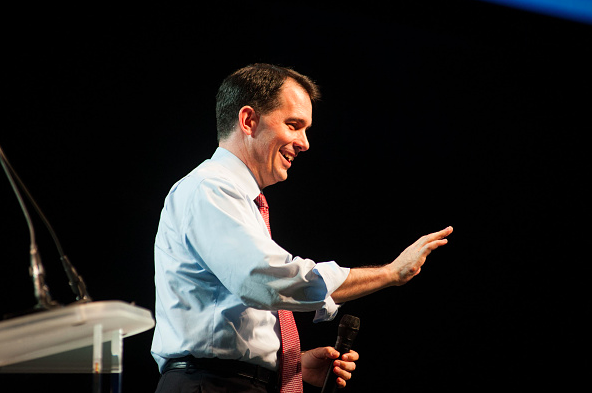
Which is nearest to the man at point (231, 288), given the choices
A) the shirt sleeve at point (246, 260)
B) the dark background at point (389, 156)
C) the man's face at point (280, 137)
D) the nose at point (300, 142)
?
the shirt sleeve at point (246, 260)

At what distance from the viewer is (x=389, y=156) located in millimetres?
3350

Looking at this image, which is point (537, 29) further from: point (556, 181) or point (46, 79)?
point (46, 79)

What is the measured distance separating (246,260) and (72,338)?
1.74ft

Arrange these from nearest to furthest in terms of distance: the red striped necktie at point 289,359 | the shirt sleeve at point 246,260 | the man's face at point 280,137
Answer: the shirt sleeve at point 246,260 < the red striped necktie at point 289,359 < the man's face at point 280,137

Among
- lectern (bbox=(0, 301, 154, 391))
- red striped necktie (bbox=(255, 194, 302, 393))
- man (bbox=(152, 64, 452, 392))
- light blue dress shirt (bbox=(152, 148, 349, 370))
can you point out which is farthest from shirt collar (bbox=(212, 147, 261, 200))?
lectern (bbox=(0, 301, 154, 391))

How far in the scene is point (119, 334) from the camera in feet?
3.61

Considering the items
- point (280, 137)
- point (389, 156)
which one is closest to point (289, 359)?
point (280, 137)

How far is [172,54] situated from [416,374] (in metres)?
2.13

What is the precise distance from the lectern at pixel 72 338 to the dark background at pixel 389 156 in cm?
155

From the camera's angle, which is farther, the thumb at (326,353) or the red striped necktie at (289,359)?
the thumb at (326,353)

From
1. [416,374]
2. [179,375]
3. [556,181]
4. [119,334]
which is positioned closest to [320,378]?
[179,375]

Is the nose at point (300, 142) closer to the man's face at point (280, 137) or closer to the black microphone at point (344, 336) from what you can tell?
the man's face at point (280, 137)

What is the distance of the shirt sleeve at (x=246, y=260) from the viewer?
4.80 feet

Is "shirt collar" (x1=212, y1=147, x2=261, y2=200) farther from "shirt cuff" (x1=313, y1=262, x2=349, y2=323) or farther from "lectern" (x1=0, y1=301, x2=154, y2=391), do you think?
"lectern" (x1=0, y1=301, x2=154, y2=391)
